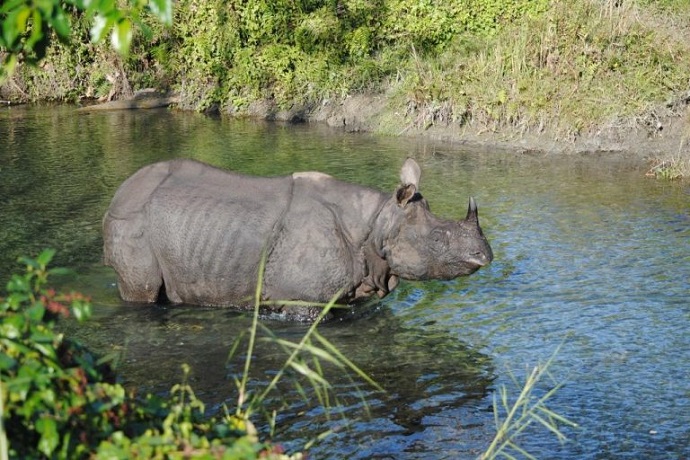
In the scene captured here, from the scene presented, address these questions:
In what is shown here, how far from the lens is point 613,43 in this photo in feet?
63.7

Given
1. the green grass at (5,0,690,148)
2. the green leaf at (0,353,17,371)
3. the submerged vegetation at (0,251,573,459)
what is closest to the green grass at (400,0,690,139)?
the green grass at (5,0,690,148)

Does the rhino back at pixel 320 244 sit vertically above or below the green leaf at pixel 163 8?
below

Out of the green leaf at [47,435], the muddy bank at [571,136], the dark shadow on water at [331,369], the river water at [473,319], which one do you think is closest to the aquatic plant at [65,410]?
the green leaf at [47,435]

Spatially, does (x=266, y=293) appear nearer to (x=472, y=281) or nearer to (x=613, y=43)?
(x=472, y=281)

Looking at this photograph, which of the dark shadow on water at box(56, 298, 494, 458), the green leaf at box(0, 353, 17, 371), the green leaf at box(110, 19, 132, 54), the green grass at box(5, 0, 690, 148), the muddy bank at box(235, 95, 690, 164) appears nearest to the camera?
the green leaf at box(0, 353, 17, 371)

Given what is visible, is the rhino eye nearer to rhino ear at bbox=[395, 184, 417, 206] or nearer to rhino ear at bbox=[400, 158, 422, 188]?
rhino ear at bbox=[395, 184, 417, 206]

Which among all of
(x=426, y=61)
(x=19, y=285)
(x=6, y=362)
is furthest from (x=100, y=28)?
(x=426, y=61)

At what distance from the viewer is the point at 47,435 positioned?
4379 millimetres

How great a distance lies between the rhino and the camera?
1001 cm

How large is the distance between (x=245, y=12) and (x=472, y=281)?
40.9 feet

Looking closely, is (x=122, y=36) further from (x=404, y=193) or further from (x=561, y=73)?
(x=561, y=73)

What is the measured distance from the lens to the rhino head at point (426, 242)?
32.9 feet

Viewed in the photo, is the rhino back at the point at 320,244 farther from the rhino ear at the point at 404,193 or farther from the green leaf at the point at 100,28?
the green leaf at the point at 100,28

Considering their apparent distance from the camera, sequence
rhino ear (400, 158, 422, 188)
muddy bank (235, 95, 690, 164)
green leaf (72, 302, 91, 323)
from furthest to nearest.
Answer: muddy bank (235, 95, 690, 164)
rhino ear (400, 158, 422, 188)
green leaf (72, 302, 91, 323)
